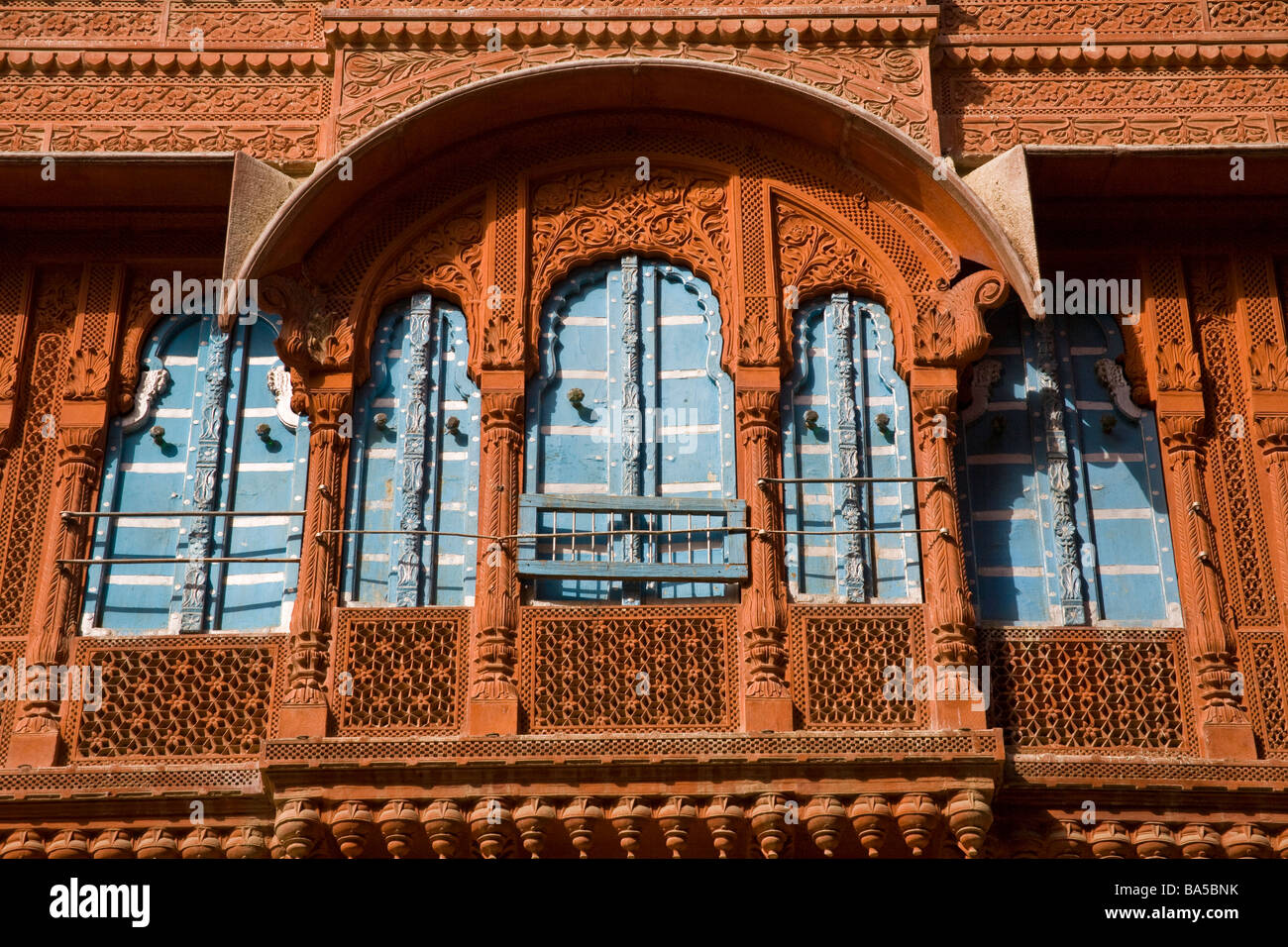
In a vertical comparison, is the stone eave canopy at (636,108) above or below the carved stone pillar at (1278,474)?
above

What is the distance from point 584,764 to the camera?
10.2m

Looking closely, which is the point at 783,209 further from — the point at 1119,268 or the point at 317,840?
the point at 317,840

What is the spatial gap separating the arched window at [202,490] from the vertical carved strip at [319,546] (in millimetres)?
202

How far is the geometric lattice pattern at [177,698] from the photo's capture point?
10672 mm

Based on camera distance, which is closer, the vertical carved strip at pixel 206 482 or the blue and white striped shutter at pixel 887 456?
the blue and white striped shutter at pixel 887 456

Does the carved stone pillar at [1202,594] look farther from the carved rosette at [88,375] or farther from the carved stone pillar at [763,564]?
the carved rosette at [88,375]

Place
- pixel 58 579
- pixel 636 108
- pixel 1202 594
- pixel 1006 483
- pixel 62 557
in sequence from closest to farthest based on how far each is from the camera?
pixel 1202 594, pixel 58 579, pixel 62 557, pixel 1006 483, pixel 636 108

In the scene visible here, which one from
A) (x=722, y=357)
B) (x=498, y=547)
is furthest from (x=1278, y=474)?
(x=498, y=547)

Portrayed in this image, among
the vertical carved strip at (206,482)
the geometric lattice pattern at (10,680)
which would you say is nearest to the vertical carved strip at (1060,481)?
the vertical carved strip at (206,482)

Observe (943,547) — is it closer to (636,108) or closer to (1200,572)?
(1200,572)

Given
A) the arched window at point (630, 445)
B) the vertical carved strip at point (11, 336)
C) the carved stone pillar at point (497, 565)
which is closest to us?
the carved stone pillar at point (497, 565)

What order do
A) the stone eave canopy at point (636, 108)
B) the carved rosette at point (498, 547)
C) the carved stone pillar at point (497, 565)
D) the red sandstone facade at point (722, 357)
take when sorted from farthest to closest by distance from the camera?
1. the stone eave canopy at point (636, 108)
2. the carved rosette at point (498, 547)
3. the carved stone pillar at point (497, 565)
4. the red sandstone facade at point (722, 357)

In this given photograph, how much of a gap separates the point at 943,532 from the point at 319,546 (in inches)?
121

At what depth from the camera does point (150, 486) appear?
11.6 m
